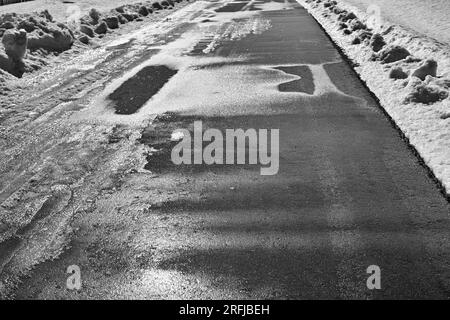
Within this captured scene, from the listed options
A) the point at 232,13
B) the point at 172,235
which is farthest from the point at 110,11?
the point at 172,235

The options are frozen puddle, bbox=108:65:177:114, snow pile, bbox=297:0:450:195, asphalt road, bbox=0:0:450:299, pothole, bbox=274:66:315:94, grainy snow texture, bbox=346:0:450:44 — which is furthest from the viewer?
grainy snow texture, bbox=346:0:450:44

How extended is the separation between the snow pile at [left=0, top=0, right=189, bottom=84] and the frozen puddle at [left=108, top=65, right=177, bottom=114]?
1.99 metres

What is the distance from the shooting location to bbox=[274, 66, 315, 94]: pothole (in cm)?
727

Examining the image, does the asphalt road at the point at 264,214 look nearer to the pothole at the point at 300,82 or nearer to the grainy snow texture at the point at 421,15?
the pothole at the point at 300,82

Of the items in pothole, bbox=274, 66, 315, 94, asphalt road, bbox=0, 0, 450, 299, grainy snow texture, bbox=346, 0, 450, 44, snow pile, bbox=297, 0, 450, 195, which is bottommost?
asphalt road, bbox=0, 0, 450, 299

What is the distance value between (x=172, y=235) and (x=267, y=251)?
79cm

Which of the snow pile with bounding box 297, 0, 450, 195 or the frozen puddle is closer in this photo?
the snow pile with bounding box 297, 0, 450, 195

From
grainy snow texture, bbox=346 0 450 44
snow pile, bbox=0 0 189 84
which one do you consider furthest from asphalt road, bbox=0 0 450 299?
grainy snow texture, bbox=346 0 450 44

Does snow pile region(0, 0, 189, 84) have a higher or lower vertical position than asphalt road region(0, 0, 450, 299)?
higher

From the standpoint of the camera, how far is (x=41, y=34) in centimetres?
1070

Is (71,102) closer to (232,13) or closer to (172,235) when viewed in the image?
(172,235)

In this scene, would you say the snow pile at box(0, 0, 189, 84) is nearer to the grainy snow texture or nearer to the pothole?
the pothole

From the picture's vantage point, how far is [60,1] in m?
18.7

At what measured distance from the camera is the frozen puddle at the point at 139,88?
265 inches
